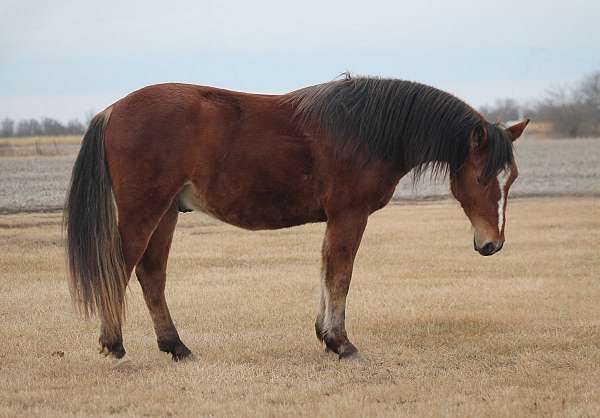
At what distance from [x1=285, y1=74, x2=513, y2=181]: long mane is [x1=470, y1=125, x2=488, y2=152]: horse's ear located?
2.2 inches

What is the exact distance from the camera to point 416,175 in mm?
6902

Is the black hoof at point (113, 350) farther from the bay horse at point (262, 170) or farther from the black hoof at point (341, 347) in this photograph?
the black hoof at point (341, 347)

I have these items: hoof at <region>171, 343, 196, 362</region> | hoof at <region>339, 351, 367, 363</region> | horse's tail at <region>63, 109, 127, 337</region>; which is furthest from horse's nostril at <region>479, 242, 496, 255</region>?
horse's tail at <region>63, 109, 127, 337</region>

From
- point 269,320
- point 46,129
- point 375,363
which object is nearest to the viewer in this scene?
point 375,363

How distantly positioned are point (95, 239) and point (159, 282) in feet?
2.43

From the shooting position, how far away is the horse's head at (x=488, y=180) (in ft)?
21.5

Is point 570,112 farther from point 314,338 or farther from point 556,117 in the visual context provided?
point 314,338

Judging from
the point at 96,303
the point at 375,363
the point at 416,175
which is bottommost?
the point at 375,363

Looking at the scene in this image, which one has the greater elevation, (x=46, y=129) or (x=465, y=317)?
(x=465, y=317)

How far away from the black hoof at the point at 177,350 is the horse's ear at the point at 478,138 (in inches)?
109

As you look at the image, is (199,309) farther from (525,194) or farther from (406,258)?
(525,194)

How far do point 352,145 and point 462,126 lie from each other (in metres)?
0.87

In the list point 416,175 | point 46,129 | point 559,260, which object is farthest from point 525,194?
point 46,129

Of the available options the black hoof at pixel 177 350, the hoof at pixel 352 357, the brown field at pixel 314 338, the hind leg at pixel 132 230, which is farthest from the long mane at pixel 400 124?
the black hoof at pixel 177 350
